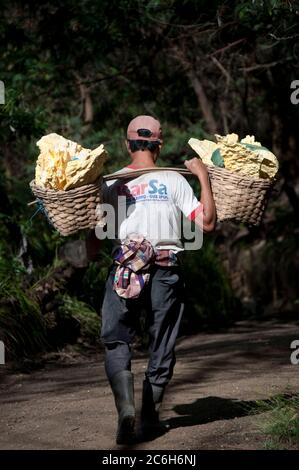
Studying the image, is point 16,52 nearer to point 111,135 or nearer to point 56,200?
point 111,135

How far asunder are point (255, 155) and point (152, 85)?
10078mm

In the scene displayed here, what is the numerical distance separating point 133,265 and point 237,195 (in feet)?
2.53

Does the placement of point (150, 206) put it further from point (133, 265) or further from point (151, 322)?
point (151, 322)

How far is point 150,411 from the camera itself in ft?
20.6

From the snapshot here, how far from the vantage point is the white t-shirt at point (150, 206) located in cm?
619

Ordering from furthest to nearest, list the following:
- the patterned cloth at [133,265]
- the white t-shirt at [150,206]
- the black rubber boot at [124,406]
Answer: the white t-shirt at [150,206], the patterned cloth at [133,265], the black rubber boot at [124,406]

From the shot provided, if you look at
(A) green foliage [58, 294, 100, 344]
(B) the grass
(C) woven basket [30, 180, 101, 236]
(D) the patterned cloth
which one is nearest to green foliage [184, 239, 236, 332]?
(A) green foliage [58, 294, 100, 344]

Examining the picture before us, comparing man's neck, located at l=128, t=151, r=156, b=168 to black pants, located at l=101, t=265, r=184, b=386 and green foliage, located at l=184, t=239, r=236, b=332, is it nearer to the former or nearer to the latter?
black pants, located at l=101, t=265, r=184, b=386

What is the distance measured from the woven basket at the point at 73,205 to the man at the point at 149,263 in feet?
0.63

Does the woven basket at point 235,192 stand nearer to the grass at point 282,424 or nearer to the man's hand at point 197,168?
the man's hand at point 197,168

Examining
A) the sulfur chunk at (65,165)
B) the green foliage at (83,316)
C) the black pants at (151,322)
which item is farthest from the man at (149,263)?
the green foliage at (83,316)

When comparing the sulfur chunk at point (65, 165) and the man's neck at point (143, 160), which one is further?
the man's neck at point (143, 160)

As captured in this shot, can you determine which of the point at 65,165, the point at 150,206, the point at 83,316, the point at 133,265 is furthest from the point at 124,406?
the point at 83,316
